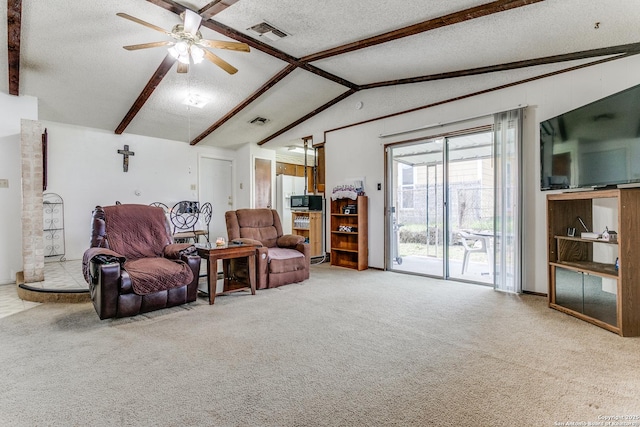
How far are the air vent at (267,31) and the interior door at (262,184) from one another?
428 centimetres

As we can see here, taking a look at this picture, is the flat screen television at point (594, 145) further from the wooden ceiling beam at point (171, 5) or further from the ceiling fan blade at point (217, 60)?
the wooden ceiling beam at point (171, 5)

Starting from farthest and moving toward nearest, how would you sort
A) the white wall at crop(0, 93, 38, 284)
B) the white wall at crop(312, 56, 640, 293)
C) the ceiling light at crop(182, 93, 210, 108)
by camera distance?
the ceiling light at crop(182, 93, 210, 108) < the white wall at crop(0, 93, 38, 284) < the white wall at crop(312, 56, 640, 293)

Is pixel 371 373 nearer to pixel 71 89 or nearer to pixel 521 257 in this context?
pixel 521 257

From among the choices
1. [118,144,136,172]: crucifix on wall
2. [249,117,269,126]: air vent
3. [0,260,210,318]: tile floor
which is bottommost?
[0,260,210,318]: tile floor

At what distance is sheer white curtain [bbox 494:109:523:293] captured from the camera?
3.93 metres

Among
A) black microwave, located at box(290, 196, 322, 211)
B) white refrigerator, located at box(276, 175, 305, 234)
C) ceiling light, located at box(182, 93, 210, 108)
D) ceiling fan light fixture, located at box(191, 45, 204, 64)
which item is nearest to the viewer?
ceiling fan light fixture, located at box(191, 45, 204, 64)

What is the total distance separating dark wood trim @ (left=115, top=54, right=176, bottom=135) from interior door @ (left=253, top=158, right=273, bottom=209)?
278cm

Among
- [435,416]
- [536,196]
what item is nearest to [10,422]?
[435,416]

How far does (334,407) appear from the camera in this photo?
5.66 ft

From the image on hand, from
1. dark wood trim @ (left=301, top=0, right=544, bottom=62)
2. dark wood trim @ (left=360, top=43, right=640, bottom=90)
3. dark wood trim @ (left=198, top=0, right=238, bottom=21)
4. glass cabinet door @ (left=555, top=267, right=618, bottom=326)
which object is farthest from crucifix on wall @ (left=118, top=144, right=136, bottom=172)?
glass cabinet door @ (left=555, top=267, right=618, bottom=326)

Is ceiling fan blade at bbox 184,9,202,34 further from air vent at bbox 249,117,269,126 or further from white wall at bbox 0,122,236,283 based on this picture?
white wall at bbox 0,122,236,283

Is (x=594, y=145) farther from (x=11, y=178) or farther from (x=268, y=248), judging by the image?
(x=11, y=178)

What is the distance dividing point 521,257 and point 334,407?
327cm

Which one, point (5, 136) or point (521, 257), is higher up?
point (5, 136)
